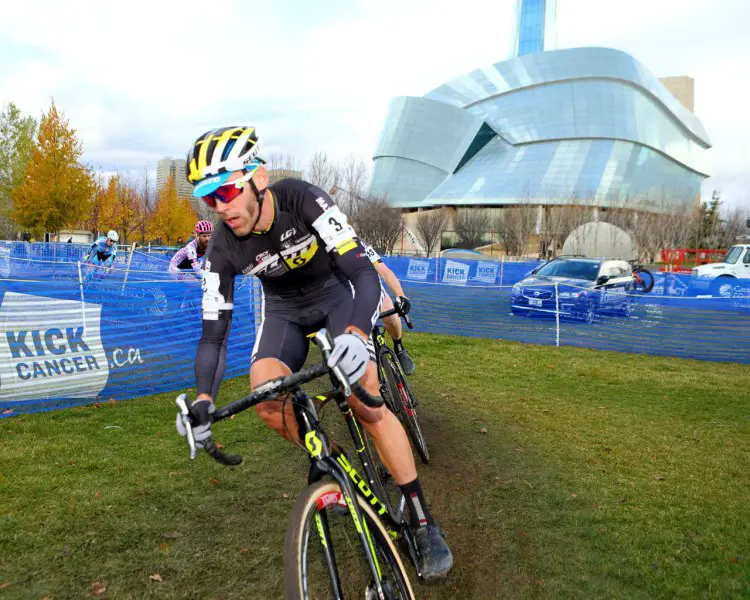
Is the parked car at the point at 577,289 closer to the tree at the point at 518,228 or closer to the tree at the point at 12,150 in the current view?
the tree at the point at 12,150

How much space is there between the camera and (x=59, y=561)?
3314 mm

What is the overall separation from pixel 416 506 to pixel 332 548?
0.91 metres

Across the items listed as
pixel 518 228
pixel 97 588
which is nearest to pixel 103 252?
pixel 97 588

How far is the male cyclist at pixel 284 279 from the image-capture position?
109 inches

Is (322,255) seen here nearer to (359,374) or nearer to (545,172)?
(359,374)

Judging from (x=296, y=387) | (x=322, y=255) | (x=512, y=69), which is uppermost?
(x=512, y=69)

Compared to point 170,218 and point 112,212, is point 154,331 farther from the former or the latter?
point 170,218

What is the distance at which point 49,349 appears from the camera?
6.38 m

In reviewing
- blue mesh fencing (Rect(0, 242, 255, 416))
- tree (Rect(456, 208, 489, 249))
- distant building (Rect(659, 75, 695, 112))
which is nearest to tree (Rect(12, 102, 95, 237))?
blue mesh fencing (Rect(0, 242, 255, 416))

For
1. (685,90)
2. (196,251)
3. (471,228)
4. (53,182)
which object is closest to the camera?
(196,251)

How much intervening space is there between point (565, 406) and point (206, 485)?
4722 mm

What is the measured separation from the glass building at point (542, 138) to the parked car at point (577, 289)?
60882 mm

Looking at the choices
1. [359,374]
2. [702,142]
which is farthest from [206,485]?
[702,142]

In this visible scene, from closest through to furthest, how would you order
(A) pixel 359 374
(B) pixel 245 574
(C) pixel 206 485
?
(A) pixel 359 374, (B) pixel 245 574, (C) pixel 206 485
